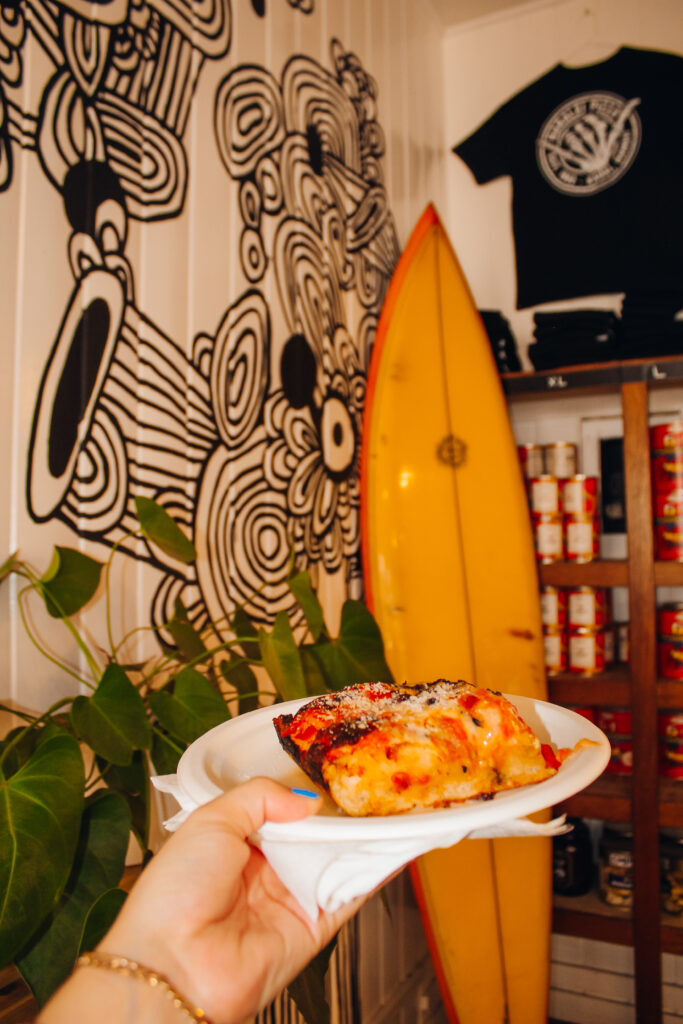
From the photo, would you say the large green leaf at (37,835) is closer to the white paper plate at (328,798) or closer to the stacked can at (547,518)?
the white paper plate at (328,798)

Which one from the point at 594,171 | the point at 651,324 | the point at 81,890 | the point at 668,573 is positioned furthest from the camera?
the point at 594,171

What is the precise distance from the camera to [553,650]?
6.07 ft

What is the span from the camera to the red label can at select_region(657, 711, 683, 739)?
5.72ft

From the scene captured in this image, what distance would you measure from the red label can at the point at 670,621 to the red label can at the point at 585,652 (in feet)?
0.54

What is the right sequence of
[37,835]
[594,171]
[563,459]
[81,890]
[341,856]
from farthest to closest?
[594,171] < [563,459] < [81,890] < [37,835] < [341,856]

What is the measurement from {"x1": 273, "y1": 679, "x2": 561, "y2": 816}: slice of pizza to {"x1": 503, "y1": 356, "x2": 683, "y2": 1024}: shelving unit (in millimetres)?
1242

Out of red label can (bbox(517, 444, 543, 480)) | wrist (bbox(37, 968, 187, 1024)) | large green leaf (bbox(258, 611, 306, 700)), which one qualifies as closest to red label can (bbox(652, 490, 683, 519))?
red label can (bbox(517, 444, 543, 480))

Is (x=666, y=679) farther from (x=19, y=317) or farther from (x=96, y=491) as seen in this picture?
(x=19, y=317)

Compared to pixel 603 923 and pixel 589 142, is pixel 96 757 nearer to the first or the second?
pixel 603 923

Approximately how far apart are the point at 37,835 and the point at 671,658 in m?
1.60

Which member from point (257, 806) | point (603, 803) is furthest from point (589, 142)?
point (257, 806)

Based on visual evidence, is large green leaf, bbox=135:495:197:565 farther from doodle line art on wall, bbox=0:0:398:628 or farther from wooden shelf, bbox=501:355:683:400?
wooden shelf, bbox=501:355:683:400

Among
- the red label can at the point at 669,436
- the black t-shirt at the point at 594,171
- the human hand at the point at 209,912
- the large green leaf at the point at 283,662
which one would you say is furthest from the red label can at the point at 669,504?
the human hand at the point at 209,912

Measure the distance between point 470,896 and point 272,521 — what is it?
1.01 m
